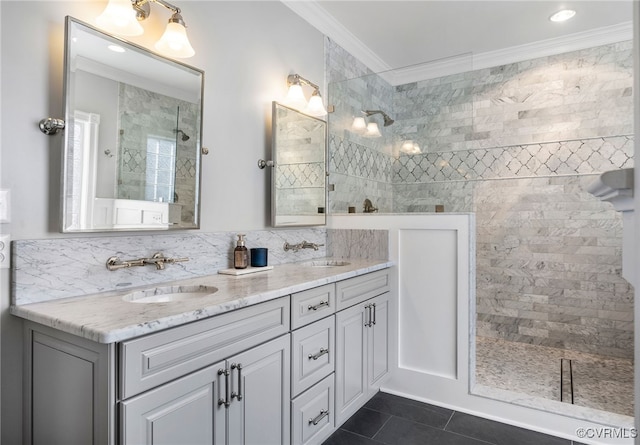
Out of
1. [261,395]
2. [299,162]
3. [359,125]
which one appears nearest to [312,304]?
[261,395]

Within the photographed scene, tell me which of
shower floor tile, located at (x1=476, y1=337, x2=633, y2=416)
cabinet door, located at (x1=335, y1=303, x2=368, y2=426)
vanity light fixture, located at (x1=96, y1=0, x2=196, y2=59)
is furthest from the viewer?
shower floor tile, located at (x1=476, y1=337, x2=633, y2=416)

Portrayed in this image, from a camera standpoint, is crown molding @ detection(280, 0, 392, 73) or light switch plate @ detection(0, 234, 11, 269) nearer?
light switch plate @ detection(0, 234, 11, 269)

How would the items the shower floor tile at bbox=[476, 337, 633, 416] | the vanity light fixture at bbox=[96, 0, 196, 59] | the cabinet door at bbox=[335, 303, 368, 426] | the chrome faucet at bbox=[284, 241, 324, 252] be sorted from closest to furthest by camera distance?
the vanity light fixture at bbox=[96, 0, 196, 59], the cabinet door at bbox=[335, 303, 368, 426], the shower floor tile at bbox=[476, 337, 633, 416], the chrome faucet at bbox=[284, 241, 324, 252]

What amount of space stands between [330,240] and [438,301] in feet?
2.80

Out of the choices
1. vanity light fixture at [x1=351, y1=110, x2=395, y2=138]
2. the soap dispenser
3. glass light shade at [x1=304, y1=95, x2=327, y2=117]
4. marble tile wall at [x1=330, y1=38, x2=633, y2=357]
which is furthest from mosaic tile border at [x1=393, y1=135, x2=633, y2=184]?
the soap dispenser

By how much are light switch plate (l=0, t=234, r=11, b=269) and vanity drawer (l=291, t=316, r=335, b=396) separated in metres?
1.01

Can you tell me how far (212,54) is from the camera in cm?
193

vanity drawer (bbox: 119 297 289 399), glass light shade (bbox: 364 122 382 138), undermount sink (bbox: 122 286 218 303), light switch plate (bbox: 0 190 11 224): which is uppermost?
glass light shade (bbox: 364 122 382 138)

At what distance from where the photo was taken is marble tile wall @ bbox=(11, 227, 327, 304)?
125 centimetres

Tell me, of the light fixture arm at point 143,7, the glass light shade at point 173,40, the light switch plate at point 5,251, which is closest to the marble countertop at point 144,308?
the light switch plate at point 5,251

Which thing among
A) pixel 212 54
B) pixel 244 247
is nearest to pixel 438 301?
pixel 244 247

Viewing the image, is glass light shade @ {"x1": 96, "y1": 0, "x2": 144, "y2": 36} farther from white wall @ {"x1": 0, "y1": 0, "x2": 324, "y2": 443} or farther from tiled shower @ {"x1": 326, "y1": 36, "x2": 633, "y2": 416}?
tiled shower @ {"x1": 326, "y1": 36, "x2": 633, "y2": 416}

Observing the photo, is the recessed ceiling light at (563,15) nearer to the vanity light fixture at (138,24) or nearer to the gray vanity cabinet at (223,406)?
the vanity light fixture at (138,24)

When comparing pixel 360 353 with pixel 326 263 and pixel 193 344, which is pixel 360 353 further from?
pixel 193 344
